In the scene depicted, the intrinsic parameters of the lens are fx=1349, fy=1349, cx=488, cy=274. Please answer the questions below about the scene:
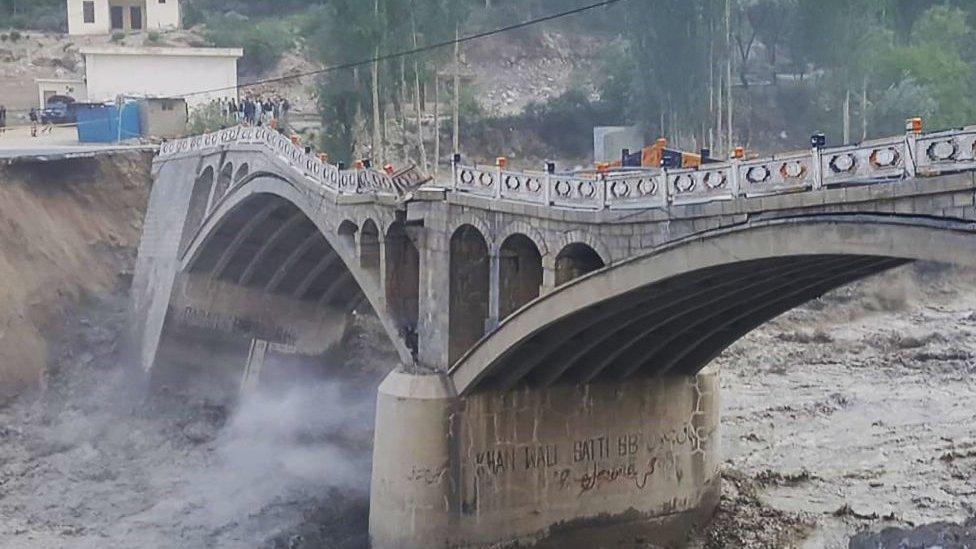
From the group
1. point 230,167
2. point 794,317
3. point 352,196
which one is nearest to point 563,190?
point 352,196

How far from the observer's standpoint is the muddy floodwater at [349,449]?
29484 millimetres

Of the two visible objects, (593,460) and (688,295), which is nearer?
(688,295)

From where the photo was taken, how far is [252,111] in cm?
5122

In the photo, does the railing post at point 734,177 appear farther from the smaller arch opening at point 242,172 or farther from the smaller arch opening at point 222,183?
the smaller arch opening at point 222,183

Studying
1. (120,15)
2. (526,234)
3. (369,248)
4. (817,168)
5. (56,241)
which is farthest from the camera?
(120,15)

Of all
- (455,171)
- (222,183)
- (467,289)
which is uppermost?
(222,183)

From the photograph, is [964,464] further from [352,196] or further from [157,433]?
[157,433]

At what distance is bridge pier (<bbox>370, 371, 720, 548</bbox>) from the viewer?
25969mm

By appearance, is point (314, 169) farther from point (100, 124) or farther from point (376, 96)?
point (100, 124)

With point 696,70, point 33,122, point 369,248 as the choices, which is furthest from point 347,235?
point 33,122

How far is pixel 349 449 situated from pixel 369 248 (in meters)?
7.34

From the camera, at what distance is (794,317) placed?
50875mm

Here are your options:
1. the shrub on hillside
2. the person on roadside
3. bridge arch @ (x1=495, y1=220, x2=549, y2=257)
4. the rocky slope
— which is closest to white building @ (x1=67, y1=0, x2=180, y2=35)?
the shrub on hillside

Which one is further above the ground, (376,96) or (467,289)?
(376,96)
